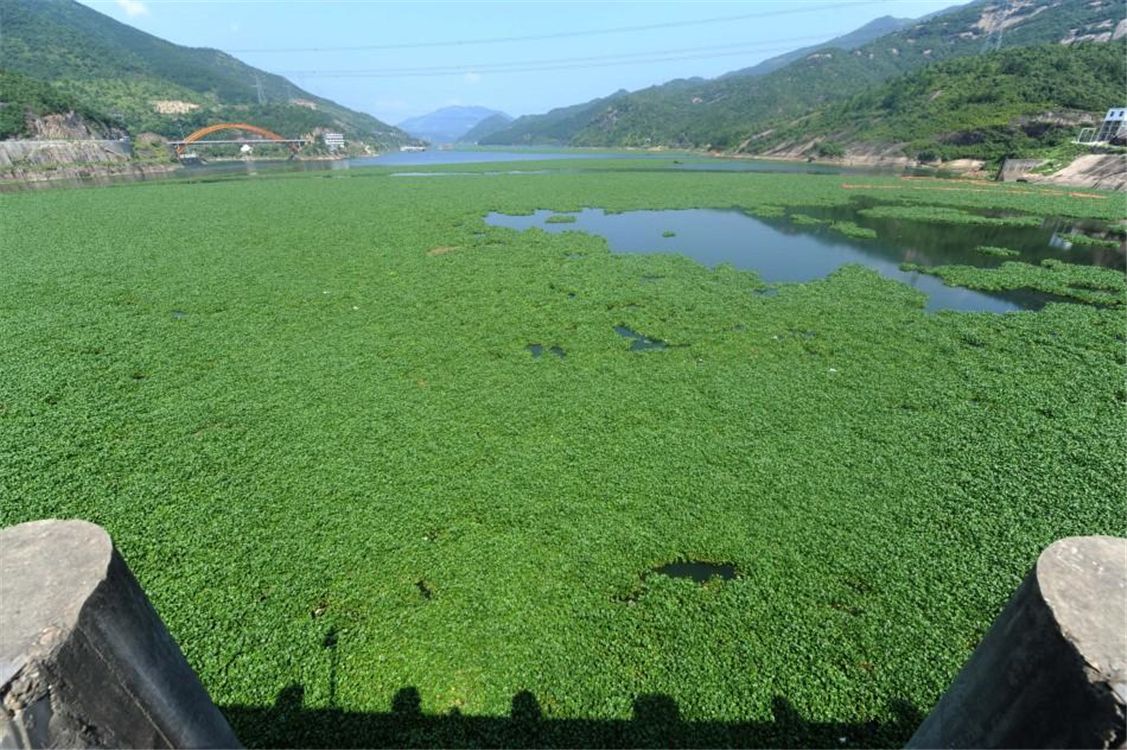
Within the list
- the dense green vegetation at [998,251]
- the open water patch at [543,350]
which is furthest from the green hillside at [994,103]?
the open water patch at [543,350]

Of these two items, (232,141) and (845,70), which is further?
(845,70)

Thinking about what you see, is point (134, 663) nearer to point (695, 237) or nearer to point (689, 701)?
point (689, 701)

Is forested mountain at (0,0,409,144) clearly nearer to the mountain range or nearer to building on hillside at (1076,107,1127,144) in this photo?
the mountain range

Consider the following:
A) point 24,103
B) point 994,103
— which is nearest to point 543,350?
point 994,103

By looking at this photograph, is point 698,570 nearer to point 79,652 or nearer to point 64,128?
point 79,652

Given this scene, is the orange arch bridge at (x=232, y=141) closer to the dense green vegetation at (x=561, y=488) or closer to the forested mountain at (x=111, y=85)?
the forested mountain at (x=111, y=85)

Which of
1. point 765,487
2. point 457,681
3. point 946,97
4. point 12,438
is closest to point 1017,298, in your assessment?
point 765,487
